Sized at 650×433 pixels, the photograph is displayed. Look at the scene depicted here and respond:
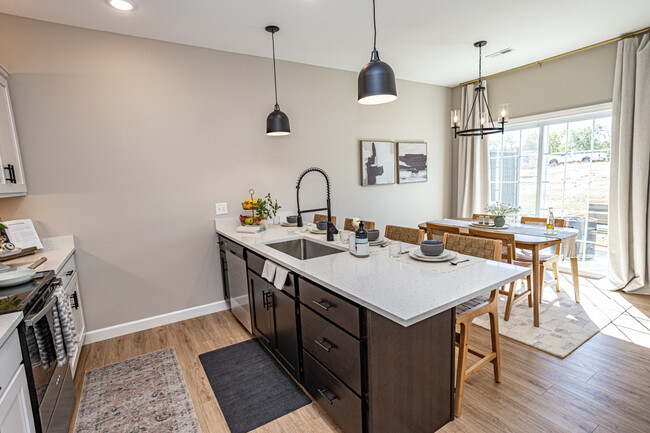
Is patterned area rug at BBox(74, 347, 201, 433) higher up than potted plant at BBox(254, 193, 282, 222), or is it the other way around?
potted plant at BBox(254, 193, 282, 222)

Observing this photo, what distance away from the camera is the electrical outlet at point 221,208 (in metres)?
3.44

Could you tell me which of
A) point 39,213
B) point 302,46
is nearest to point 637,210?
point 302,46

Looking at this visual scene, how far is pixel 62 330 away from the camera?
1.74m

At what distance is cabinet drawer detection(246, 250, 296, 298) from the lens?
1.99 metres

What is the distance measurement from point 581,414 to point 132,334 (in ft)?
11.7

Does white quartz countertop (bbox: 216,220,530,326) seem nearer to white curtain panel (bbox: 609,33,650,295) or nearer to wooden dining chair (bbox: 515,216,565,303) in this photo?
wooden dining chair (bbox: 515,216,565,303)

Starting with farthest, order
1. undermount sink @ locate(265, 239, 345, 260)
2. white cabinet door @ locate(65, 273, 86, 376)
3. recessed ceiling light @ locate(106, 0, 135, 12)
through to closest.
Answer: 1. undermount sink @ locate(265, 239, 345, 260)
2. white cabinet door @ locate(65, 273, 86, 376)
3. recessed ceiling light @ locate(106, 0, 135, 12)

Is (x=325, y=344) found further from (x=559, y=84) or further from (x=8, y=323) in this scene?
(x=559, y=84)

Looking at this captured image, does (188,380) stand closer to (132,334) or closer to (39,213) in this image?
(132,334)

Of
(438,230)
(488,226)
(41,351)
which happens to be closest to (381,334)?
(41,351)

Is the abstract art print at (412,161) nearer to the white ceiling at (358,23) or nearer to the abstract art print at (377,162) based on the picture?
the abstract art print at (377,162)

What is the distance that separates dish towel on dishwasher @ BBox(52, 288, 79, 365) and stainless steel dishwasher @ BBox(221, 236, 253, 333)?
122 centimetres

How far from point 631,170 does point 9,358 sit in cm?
517

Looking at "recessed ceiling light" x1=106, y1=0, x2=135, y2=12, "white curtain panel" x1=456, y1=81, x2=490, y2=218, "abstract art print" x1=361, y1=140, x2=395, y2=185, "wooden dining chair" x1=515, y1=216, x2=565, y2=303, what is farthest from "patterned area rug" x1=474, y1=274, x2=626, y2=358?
"recessed ceiling light" x1=106, y1=0, x2=135, y2=12
